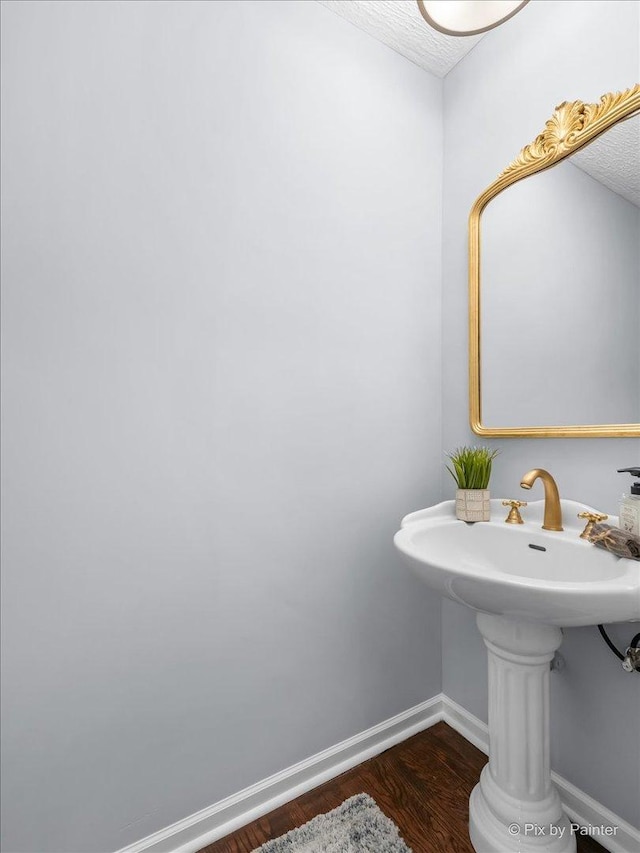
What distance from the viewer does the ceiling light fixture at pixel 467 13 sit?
946 millimetres

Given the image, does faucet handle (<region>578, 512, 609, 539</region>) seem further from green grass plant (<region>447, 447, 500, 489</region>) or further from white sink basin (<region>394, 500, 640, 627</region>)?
green grass plant (<region>447, 447, 500, 489</region>)

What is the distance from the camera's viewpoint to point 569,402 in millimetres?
1144

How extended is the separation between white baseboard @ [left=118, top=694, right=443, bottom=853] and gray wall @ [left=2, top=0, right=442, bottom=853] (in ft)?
0.14

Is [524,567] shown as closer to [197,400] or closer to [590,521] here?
[590,521]

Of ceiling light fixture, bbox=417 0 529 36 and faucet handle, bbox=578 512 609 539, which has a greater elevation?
ceiling light fixture, bbox=417 0 529 36

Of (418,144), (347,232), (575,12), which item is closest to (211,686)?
(347,232)

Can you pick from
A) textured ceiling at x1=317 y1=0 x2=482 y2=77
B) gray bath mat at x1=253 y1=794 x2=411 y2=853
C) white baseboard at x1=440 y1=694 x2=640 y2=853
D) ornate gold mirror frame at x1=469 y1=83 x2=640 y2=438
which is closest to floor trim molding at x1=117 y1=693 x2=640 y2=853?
white baseboard at x1=440 y1=694 x2=640 y2=853

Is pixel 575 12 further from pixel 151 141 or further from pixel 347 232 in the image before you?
pixel 151 141

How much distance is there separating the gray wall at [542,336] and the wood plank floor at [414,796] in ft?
0.60

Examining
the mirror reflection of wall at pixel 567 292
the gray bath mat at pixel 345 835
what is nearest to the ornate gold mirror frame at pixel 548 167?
the mirror reflection of wall at pixel 567 292

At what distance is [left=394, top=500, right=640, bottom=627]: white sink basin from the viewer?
2.42 ft

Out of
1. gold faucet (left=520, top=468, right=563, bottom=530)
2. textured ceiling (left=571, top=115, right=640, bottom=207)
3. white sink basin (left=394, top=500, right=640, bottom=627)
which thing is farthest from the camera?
gold faucet (left=520, top=468, right=563, bottom=530)

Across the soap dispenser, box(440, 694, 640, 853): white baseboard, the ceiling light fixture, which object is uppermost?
the ceiling light fixture

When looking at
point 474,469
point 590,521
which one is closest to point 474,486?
point 474,469
